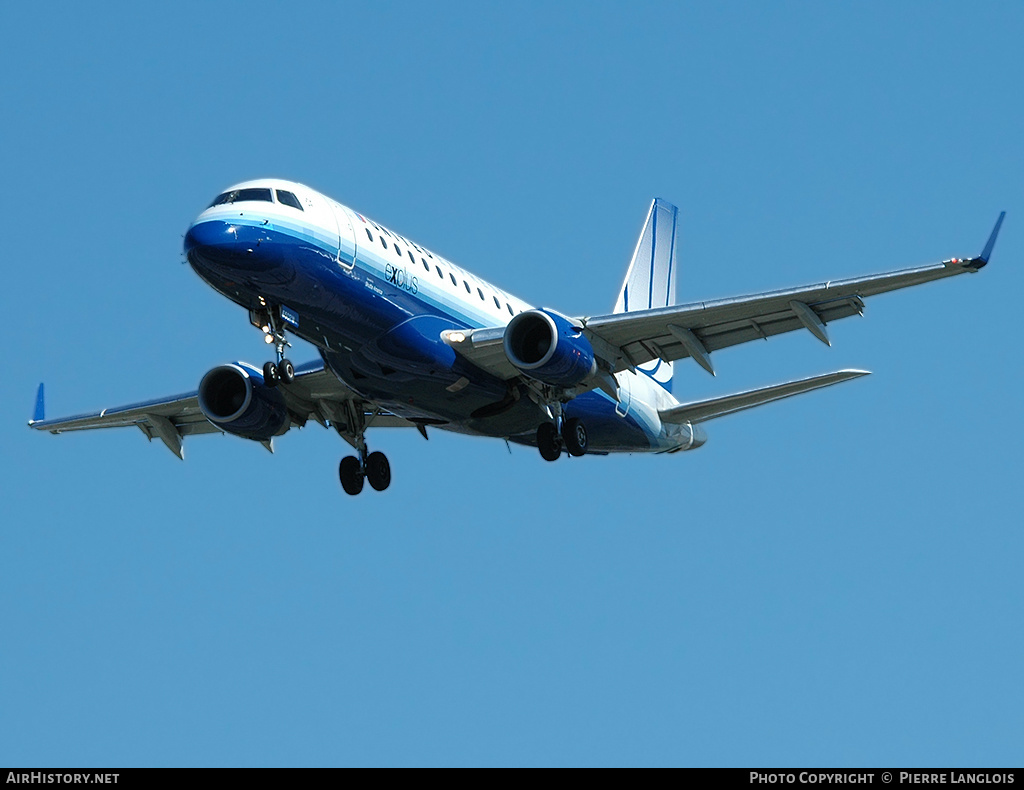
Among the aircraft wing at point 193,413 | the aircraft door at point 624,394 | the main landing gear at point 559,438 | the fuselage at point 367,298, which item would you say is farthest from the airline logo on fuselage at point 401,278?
the aircraft door at point 624,394

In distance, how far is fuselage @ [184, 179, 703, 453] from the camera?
3148 cm

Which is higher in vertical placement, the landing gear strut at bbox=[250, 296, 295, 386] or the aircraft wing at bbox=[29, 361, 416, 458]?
the aircraft wing at bbox=[29, 361, 416, 458]

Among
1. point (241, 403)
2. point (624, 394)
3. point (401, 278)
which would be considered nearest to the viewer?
point (401, 278)

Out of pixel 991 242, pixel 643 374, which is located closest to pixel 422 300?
pixel 643 374

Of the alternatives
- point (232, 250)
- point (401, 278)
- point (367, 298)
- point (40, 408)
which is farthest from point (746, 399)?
point (40, 408)

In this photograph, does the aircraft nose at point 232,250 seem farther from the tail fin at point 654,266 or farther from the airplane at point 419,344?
the tail fin at point 654,266

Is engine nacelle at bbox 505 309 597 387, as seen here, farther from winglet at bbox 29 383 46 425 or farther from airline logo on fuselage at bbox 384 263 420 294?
winglet at bbox 29 383 46 425

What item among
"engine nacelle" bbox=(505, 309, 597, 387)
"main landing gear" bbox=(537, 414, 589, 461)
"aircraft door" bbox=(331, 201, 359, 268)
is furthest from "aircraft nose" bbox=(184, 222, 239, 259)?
"main landing gear" bbox=(537, 414, 589, 461)

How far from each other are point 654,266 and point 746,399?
9.00m

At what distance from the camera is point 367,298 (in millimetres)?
33094

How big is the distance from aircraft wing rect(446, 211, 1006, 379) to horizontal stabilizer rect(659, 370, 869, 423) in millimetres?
1942

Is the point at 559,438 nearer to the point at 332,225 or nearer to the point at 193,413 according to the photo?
the point at 332,225

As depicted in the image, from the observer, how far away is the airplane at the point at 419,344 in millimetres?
31969
